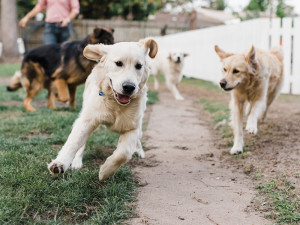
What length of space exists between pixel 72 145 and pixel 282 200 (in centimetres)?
168

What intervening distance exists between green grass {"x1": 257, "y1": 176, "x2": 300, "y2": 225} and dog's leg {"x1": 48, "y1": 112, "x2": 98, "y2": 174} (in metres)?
1.51

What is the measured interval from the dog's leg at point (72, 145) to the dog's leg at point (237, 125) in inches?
72.0

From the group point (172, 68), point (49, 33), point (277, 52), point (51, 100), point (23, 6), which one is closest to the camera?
point (277, 52)

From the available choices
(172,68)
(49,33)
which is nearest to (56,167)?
(49,33)

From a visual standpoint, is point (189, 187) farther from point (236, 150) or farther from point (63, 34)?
point (63, 34)

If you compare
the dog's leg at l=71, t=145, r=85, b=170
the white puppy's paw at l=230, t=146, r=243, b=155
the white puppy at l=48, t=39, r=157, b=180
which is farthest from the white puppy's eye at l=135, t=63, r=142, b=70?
the white puppy's paw at l=230, t=146, r=243, b=155

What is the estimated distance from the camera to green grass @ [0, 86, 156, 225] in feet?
7.36

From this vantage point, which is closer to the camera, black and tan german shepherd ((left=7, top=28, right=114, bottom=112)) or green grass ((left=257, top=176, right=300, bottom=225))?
green grass ((left=257, top=176, right=300, bottom=225))

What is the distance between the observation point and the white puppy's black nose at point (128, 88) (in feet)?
8.88

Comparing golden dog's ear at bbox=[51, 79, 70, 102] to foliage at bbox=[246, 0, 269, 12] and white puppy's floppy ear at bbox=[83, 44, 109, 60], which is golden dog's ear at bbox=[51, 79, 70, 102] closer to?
white puppy's floppy ear at bbox=[83, 44, 109, 60]

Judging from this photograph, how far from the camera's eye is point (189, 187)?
9.64 feet

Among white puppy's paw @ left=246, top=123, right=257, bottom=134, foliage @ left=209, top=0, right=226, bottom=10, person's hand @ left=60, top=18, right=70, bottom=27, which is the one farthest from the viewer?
foliage @ left=209, top=0, right=226, bottom=10

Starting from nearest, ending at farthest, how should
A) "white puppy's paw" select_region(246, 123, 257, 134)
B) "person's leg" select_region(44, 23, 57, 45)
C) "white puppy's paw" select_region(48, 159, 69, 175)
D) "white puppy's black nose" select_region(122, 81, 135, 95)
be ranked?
1. "white puppy's paw" select_region(48, 159, 69, 175)
2. "white puppy's black nose" select_region(122, 81, 135, 95)
3. "white puppy's paw" select_region(246, 123, 257, 134)
4. "person's leg" select_region(44, 23, 57, 45)

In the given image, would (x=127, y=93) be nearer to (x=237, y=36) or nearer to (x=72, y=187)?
(x=72, y=187)
